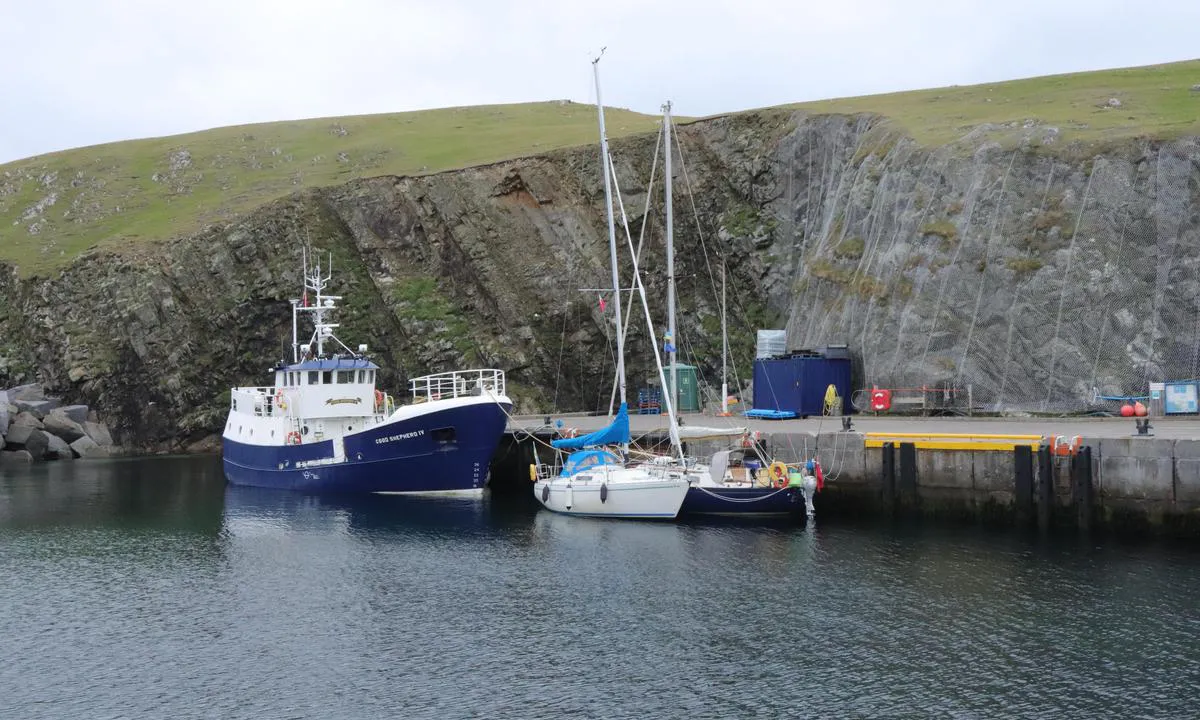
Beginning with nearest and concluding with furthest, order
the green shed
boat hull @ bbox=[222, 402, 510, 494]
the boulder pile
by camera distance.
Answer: boat hull @ bbox=[222, 402, 510, 494], the green shed, the boulder pile

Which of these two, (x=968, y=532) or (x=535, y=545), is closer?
(x=968, y=532)

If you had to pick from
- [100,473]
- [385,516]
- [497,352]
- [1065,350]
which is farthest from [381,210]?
[1065,350]

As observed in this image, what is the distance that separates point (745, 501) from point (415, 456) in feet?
50.9

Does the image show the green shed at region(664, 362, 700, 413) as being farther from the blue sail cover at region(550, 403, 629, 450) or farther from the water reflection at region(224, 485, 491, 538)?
the blue sail cover at region(550, 403, 629, 450)

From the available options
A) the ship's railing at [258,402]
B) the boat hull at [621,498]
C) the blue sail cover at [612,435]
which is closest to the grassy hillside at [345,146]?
the blue sail cover at [612,435]

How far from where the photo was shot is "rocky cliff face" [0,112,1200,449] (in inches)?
1428

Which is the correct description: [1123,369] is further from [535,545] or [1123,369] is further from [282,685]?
[282,685]

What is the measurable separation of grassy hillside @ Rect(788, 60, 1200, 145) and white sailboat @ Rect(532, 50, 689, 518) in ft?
64.3

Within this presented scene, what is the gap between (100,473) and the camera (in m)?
53.8

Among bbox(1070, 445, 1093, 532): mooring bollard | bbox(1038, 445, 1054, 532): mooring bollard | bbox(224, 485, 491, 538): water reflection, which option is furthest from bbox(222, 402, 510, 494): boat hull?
bbox(1070, 445, 1093, 532): mooring bollard

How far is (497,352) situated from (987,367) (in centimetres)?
3030

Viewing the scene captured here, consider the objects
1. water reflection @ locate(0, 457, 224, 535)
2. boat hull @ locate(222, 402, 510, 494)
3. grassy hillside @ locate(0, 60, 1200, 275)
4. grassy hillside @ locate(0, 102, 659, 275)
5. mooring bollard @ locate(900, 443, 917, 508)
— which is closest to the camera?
mooring bollard @ locate(900, 443, 917, 508)

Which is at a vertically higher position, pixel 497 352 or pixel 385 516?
pixel 497 352

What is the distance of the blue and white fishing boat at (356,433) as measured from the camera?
134ft
